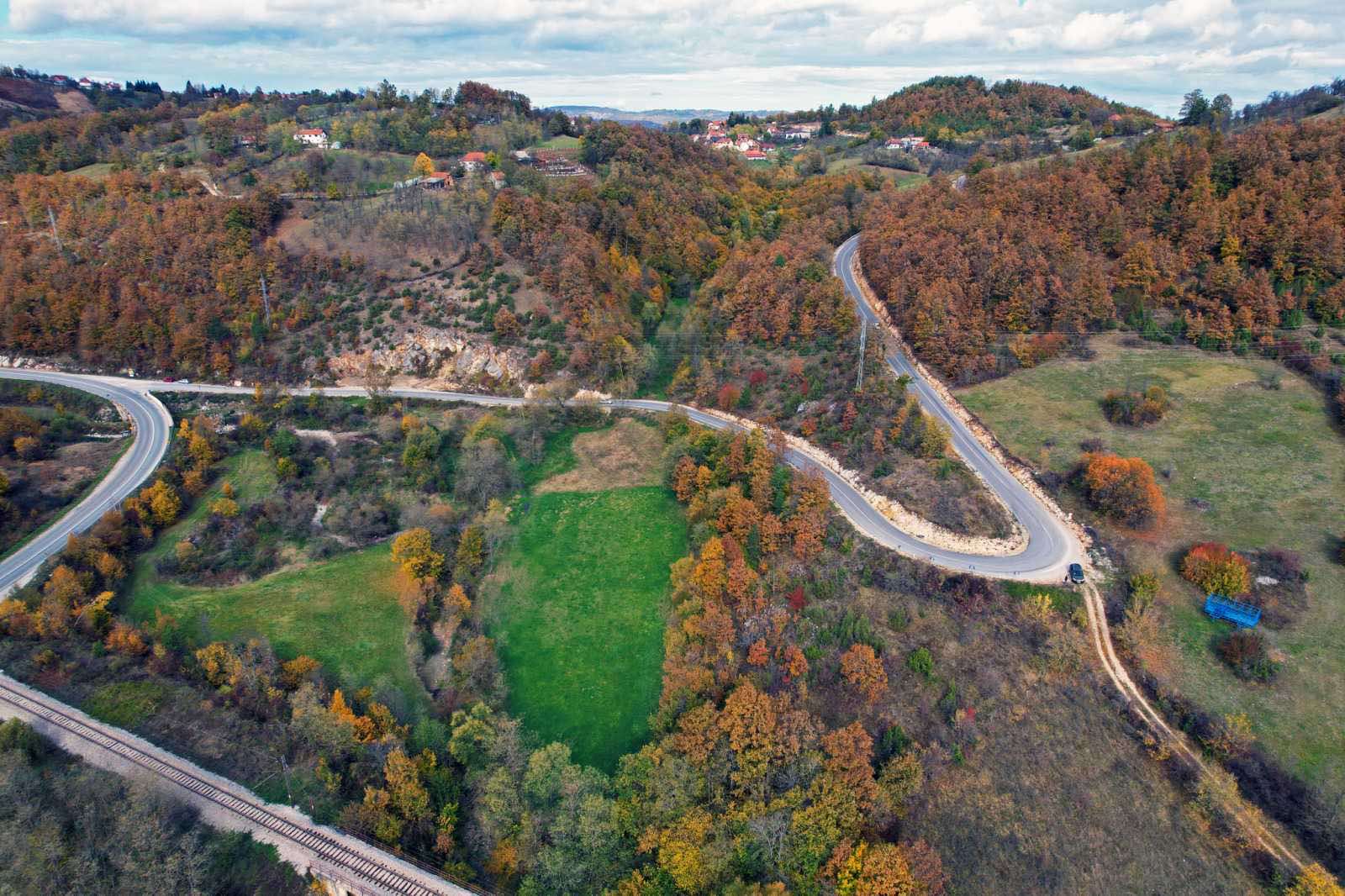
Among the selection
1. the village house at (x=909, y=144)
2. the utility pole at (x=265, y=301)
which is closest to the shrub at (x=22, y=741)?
the utility pole at (x=265, y=301)

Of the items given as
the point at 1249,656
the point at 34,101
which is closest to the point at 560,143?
the point at 34,101

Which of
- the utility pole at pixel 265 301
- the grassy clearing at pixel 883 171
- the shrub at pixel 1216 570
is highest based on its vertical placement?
the grassy clearing at pixel 883 171

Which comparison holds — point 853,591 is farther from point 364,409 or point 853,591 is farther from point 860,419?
point 364,409

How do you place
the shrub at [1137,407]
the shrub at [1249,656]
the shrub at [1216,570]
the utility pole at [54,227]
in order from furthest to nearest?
1. the utility pole at [54,227]
2. the shrub at [1137,407]
3. the shrub at [1216,570]
4. the shrub at [1249,656]

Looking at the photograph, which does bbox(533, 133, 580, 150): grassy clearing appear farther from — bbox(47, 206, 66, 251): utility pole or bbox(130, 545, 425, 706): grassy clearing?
bbox(130, 545, 425, 706): grassy clearing

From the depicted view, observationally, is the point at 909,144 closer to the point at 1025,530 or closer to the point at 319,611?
the point at 1025,530

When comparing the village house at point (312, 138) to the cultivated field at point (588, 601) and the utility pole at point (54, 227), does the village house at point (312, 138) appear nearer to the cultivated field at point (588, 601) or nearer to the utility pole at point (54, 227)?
the utility pole at point (54, 227)
